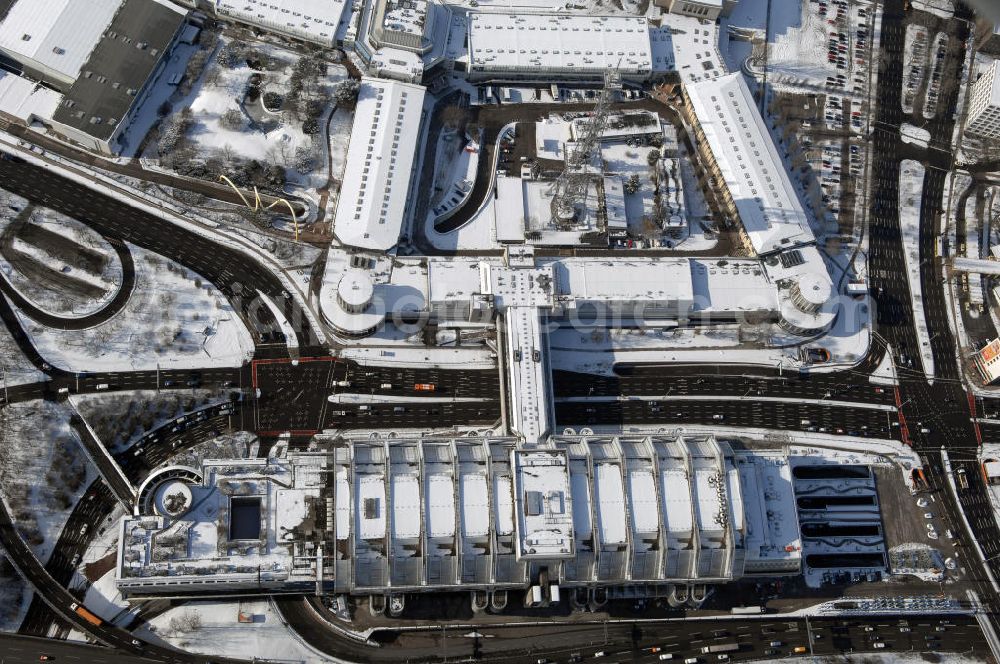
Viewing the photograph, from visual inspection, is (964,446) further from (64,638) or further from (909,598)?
(64,638)

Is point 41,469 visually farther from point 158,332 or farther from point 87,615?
point 158,332

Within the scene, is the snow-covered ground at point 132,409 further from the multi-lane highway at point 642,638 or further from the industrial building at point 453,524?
the multi-lane highway at point 642,638

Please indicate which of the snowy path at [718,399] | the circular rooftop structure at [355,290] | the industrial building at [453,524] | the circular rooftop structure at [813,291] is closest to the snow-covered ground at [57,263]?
the industrial building at [453,524]

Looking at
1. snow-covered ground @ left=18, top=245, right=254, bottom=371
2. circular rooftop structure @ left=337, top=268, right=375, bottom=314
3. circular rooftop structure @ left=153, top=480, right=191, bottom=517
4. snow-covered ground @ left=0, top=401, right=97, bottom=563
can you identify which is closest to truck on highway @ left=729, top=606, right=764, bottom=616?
circular rooftop structure @ left=337, top=268, right=375, bottom=314

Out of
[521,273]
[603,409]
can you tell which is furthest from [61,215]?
[603,409]

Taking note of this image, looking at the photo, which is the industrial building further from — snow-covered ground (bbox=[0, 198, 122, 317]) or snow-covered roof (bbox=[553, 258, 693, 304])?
snow-covered ground (bbox=[0, 198, 122, 317])
